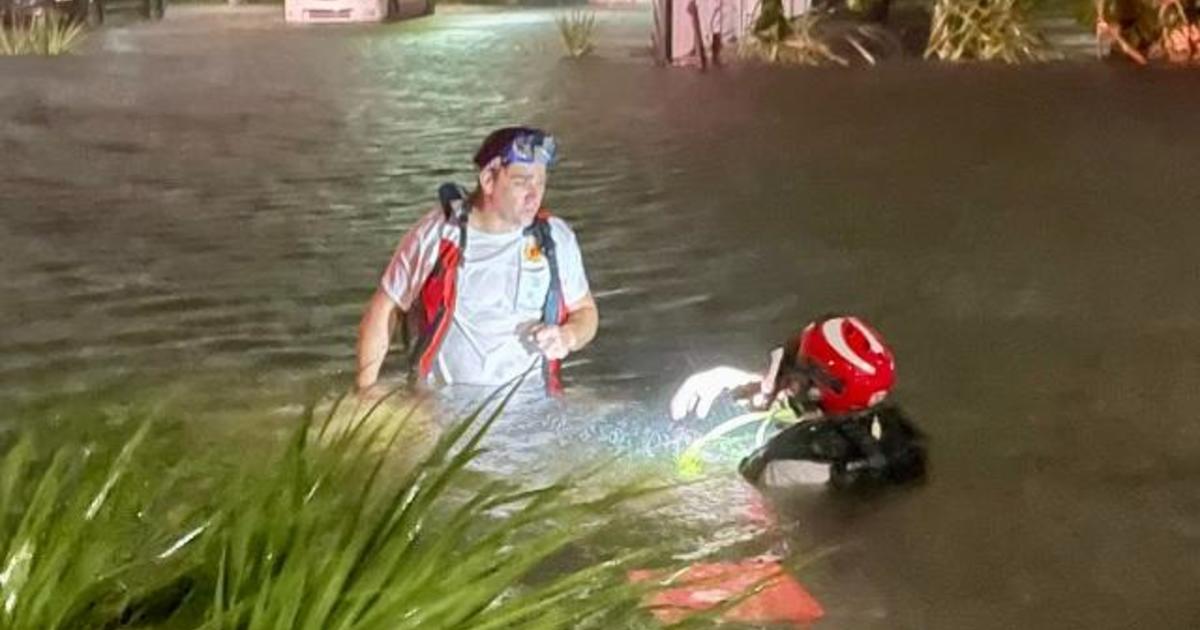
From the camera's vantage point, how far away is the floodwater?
2.27 metres

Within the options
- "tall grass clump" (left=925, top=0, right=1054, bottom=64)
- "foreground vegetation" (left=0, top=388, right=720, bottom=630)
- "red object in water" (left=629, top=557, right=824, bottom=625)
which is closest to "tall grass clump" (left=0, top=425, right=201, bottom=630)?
"foreground vegetation" (left=0, top=388, right=720, bottom=630)

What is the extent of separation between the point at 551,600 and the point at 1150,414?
5.96 feet

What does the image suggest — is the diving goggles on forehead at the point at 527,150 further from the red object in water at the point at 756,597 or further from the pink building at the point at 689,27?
the pink building at the point at 689,27

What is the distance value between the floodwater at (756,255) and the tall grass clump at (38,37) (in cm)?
31

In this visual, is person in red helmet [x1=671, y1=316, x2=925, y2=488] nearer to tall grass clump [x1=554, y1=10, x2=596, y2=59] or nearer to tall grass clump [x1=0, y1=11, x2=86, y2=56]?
tall grass clump [x1=554, y1=10, x2=596, y2=59]

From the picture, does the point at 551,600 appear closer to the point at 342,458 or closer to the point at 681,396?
the point at 342,458

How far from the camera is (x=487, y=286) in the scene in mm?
2393

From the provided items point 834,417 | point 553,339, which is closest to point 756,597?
point 834,417

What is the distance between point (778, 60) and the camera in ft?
24.9

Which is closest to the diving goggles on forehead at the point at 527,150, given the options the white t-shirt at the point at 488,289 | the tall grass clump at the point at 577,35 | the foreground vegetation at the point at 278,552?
the white t-shirt at the point at 488,289

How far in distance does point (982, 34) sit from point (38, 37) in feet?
13.6

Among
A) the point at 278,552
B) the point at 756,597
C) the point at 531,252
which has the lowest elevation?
the point at 756,597

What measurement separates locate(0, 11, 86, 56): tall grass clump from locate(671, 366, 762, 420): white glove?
5.96 m

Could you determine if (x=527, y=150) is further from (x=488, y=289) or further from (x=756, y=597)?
(x=756, y=597)
